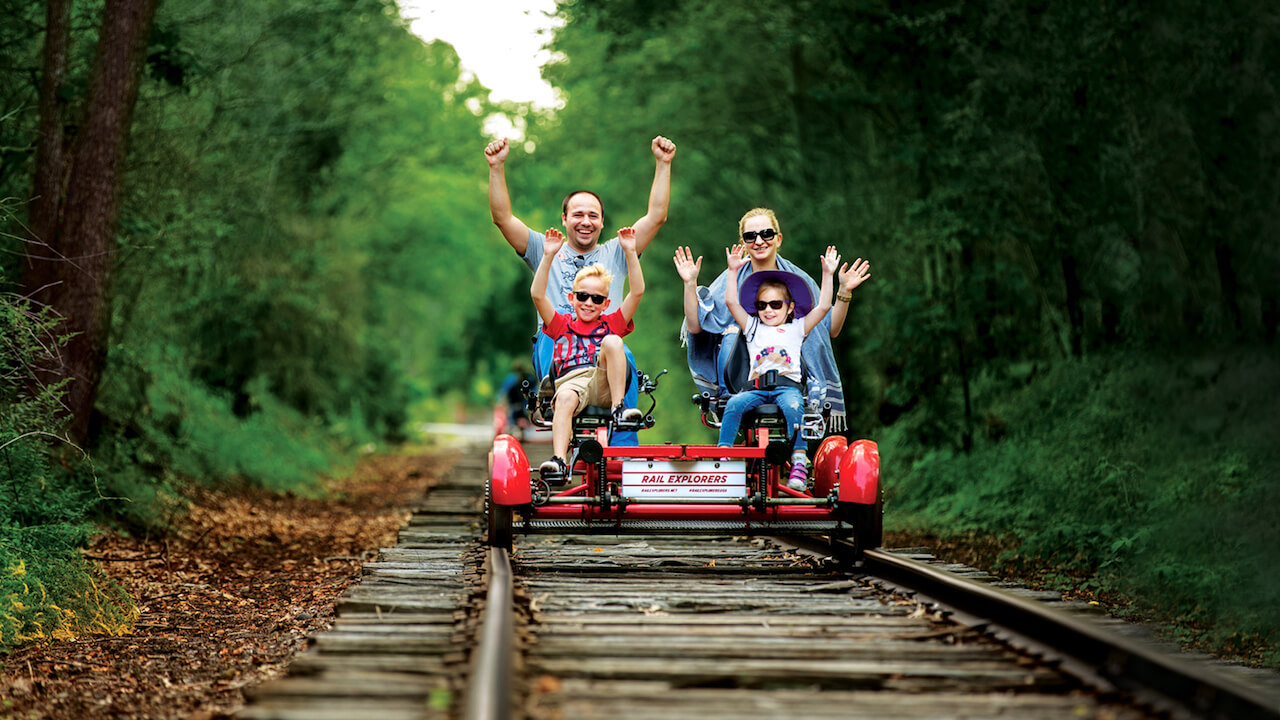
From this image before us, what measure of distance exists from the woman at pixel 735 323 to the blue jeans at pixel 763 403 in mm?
267

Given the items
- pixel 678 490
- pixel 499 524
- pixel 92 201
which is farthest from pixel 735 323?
pixel 92 201

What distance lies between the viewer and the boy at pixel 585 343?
305 inches

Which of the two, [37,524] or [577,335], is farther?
[37,524]

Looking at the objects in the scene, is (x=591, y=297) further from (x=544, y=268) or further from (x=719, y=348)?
(x=719, y=348)

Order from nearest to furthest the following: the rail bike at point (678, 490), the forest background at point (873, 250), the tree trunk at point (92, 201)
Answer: the rail bike at point (678, 490), the forest background at point (873, 250), the tree trunk at point (92, 201)

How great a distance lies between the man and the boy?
154 millimetres

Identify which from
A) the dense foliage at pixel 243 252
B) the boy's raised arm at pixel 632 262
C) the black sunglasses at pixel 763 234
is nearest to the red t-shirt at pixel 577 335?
the boy's raised arm at pixel 632 262

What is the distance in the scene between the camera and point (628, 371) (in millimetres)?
7930

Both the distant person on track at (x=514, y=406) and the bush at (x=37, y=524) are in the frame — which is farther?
the distant person on track at (x=514, y=406)

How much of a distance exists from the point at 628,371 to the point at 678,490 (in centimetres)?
83

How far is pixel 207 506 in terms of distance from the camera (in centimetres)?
1366

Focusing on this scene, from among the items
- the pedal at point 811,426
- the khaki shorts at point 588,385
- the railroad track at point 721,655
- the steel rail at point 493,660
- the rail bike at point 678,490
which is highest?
the khaki shorts at point 588,385

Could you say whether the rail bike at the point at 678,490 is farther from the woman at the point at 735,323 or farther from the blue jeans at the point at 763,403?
the woman at the point at 735,323

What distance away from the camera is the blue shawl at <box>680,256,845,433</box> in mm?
8312
